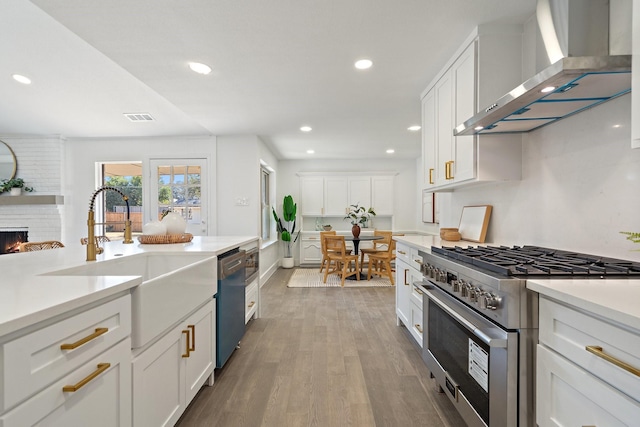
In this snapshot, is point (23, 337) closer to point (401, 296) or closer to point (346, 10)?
point (346, 10)

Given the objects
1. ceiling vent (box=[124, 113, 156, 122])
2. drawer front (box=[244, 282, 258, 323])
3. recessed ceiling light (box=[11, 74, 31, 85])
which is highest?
recessed ceiling light (box=[11, 74, 31, 85])

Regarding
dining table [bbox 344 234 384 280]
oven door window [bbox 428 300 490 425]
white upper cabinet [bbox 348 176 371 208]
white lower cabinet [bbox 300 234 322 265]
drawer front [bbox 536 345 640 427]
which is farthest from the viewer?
white upper cabinet [bbox 348 176 371 208]

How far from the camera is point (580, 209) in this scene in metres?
1.64

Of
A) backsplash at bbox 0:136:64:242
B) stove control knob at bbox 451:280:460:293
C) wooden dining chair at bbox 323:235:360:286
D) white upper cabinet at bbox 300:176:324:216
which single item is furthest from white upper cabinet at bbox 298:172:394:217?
stove control knob at bbox 451:280:460:293

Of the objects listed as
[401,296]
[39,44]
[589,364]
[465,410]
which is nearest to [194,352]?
[465,410]

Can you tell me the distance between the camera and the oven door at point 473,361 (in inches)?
45.9

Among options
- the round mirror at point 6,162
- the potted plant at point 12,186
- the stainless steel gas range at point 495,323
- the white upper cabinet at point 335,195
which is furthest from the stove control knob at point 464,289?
the round mirror at point 6,162

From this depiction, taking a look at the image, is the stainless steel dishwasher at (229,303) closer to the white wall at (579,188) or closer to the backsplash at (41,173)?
the white wall at (579,188)

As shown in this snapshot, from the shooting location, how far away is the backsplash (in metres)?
5.07

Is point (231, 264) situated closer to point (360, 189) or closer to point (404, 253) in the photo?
point (404, 253)

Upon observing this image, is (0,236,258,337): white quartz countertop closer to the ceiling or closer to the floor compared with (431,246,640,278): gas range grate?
closer to the floor

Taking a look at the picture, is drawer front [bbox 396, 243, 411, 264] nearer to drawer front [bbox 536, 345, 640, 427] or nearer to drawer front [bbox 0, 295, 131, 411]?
drawer front [bbox 536, 345, 640, 427]

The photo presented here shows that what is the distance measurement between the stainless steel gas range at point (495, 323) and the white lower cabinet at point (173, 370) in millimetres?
1375

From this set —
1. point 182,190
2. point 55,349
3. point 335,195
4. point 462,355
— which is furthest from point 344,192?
point 55,349
